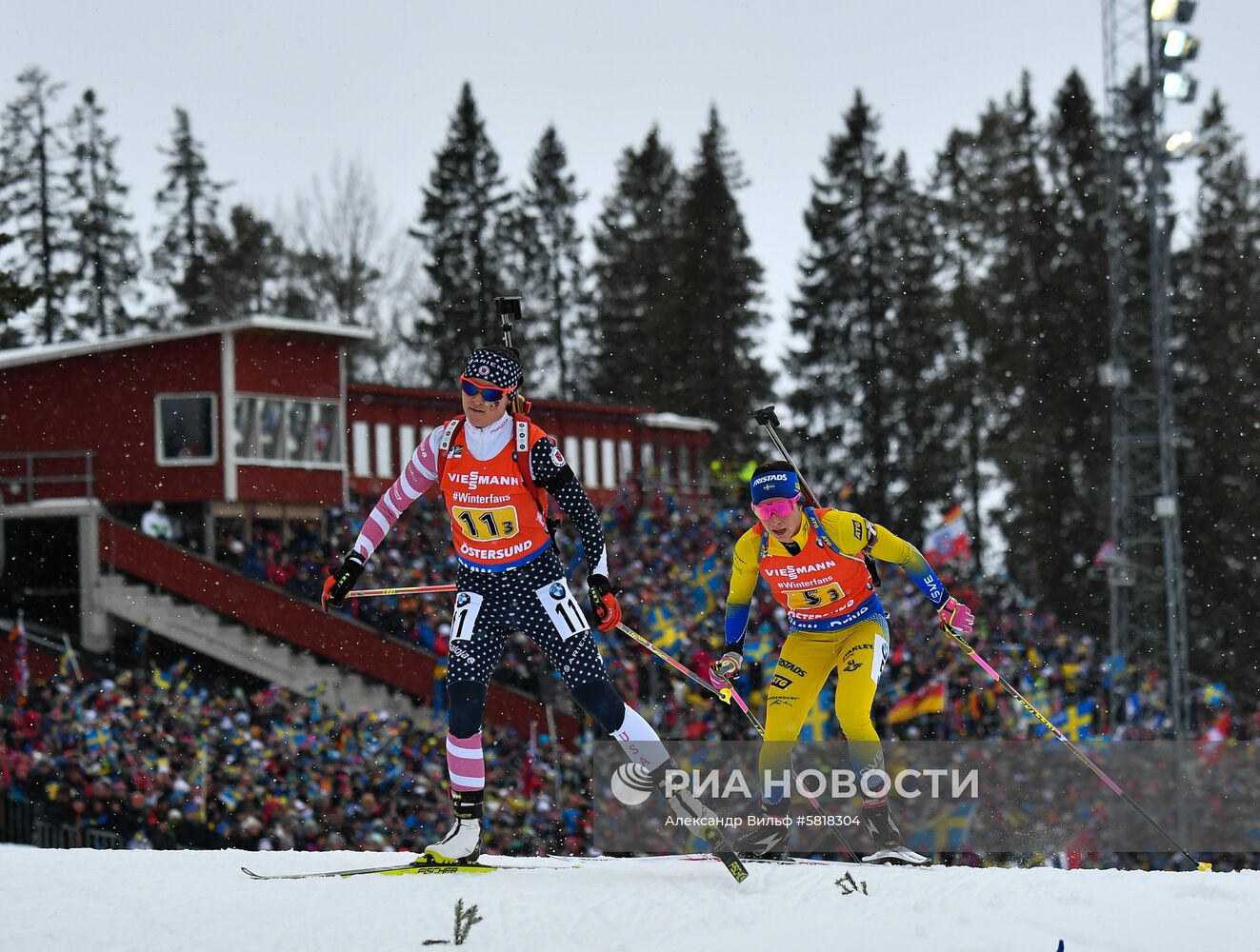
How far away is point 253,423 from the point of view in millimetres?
25438

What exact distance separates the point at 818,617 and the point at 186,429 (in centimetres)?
1947

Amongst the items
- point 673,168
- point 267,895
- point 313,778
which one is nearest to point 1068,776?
point 313,778

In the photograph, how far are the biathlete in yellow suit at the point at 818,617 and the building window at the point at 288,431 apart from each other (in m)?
18.9

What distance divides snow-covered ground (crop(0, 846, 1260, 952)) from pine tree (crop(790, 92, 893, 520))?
31457 millimetres

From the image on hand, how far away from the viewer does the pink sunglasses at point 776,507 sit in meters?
7.08

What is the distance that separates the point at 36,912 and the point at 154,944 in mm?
854

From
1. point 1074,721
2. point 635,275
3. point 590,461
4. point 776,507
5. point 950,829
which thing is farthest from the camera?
point 635,275

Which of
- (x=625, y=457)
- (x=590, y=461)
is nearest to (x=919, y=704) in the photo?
(x=590, y=461)

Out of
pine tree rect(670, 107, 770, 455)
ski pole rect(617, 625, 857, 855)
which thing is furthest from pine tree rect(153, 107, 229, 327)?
ski pole rect(617, 625, 857, 855)

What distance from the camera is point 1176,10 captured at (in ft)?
59.4

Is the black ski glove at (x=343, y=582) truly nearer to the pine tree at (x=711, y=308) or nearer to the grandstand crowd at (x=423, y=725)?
the grandstand crowd at (x=423, y=725)

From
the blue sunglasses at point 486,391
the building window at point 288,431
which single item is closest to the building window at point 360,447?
the building window at point 288,431

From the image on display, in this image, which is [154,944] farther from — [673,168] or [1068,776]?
[673,168]

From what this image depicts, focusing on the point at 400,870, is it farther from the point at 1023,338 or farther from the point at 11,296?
the point at 1023,338
